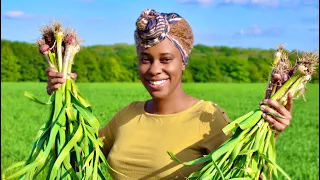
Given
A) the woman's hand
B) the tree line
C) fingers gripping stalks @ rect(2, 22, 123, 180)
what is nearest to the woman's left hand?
fingers gripping stalks @ rect(2, 22, 123, 180)

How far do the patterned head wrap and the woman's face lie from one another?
0.03 meters

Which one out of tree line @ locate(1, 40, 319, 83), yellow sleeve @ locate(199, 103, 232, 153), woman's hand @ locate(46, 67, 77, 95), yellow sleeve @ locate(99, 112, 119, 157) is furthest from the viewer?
tree line @ locate(1, 40, 319, 83)

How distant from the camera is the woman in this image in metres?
2.87

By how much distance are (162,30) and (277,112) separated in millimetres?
701

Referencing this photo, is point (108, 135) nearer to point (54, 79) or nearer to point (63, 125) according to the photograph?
point (63, 125)

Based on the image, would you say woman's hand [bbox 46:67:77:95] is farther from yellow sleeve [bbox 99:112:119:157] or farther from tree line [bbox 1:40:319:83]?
tree line [bbox 1:40:319:83]

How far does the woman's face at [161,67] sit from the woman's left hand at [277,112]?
1.71ft

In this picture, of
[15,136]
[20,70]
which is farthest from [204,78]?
[15,136]

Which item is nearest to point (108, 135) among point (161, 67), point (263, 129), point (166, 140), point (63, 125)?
point (63, 125)

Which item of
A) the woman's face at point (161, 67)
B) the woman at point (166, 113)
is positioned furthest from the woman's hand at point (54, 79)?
the woman's face at point (161, 67)

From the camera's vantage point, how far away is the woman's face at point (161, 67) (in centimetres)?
287

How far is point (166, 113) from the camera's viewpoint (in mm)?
3029

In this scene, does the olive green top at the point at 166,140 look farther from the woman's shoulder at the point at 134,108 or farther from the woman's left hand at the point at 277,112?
the woman's left hand at the point at 277,112

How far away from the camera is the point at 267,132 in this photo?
265 centimetres
